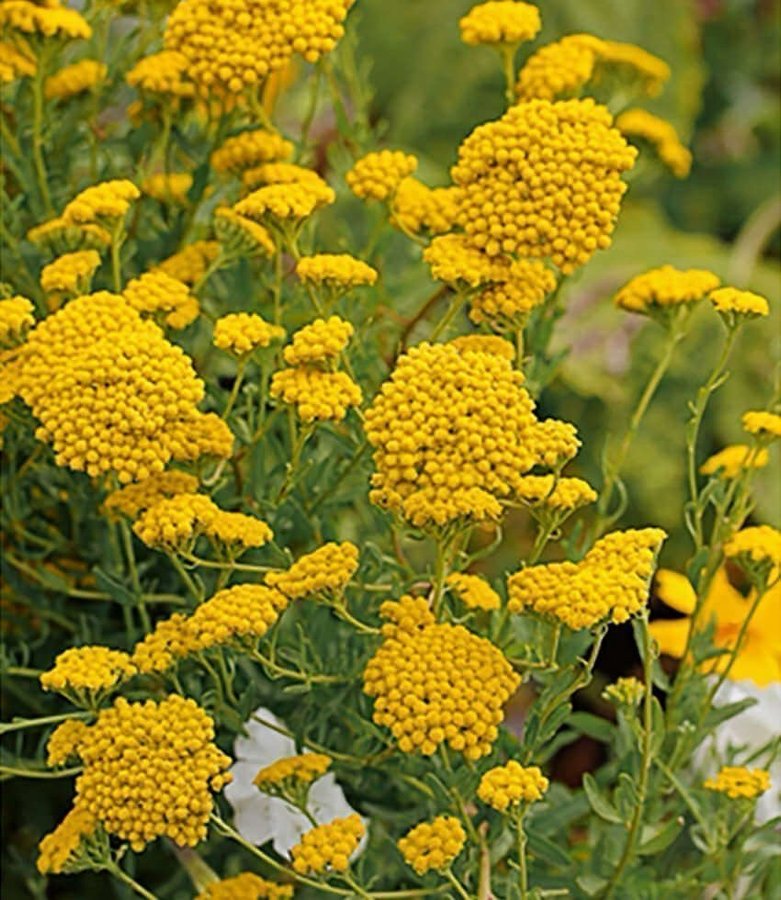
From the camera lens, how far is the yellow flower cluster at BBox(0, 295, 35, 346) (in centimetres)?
54

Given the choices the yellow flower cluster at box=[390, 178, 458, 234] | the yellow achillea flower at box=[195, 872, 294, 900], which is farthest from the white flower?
the yellow flower cluster at box=[390, 178, 458, 234]

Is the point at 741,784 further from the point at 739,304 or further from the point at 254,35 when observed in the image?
the point at 254,35

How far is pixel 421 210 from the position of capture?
596 mm

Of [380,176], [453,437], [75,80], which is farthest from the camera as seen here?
[75,80]

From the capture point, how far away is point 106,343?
20.2 inches

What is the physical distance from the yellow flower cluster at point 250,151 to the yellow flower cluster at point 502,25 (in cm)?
8

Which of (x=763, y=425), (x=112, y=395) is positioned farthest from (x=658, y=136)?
(x=112, y=395)

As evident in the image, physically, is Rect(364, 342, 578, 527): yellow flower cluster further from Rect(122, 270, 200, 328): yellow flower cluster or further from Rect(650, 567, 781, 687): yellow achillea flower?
Rect(650, 567, 781, 687): yellow achillea flower

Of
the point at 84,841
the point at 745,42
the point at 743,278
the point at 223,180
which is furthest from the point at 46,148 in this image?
the point at 745,42

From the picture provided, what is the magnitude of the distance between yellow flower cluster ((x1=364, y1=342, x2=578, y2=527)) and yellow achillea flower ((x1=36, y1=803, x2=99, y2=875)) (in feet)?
0.42

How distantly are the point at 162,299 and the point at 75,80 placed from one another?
0.17m

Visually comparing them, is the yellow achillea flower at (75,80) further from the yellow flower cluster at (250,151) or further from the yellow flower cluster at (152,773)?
the yellow flower cluster at (152,773)

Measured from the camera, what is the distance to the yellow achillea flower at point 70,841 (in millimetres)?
504

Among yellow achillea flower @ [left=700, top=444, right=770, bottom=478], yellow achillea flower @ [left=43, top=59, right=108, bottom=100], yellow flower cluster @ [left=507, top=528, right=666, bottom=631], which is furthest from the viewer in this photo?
yellow achillea flower @ [left=43, top=59, right=108, bottom=100]
